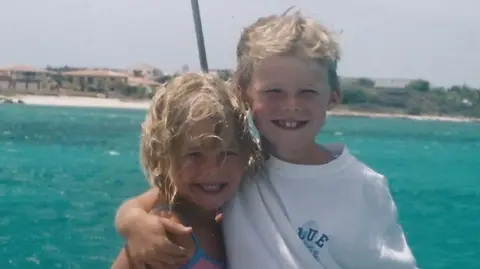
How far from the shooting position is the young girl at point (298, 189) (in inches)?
62.8

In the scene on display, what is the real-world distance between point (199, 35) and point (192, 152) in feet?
1.49

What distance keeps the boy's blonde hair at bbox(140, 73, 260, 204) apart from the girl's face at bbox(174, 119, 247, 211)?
0.01 meters

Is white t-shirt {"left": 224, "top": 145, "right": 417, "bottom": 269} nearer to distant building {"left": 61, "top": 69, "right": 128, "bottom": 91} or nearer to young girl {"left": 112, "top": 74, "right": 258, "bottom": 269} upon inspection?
young girl {"left": 112, "top": 74, "right": 258, "bottom": 269}

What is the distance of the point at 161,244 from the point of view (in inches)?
58.2

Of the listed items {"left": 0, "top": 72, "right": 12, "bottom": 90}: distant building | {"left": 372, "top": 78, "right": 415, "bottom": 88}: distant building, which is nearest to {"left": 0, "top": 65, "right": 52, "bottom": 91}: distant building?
{"left": 0, "top": 72, "right": 12, "bottom": 90}: distant building

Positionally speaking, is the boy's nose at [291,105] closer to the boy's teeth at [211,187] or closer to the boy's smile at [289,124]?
the boy's smile at [289,124]

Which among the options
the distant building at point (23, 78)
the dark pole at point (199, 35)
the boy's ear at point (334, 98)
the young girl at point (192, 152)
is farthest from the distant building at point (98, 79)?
the young girl at point (192, 152)

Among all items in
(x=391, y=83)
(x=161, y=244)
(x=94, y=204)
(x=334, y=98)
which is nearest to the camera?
(x=161, y=244)

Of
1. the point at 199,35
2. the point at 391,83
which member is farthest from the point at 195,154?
the point at 391,83

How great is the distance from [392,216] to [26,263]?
29.2 ft

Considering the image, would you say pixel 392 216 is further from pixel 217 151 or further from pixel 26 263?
pixel 26 263

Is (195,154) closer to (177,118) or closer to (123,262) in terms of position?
(177,118)

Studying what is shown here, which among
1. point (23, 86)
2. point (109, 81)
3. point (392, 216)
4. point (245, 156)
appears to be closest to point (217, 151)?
point (245, 156)

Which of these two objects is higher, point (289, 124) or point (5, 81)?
point (289, 124)
